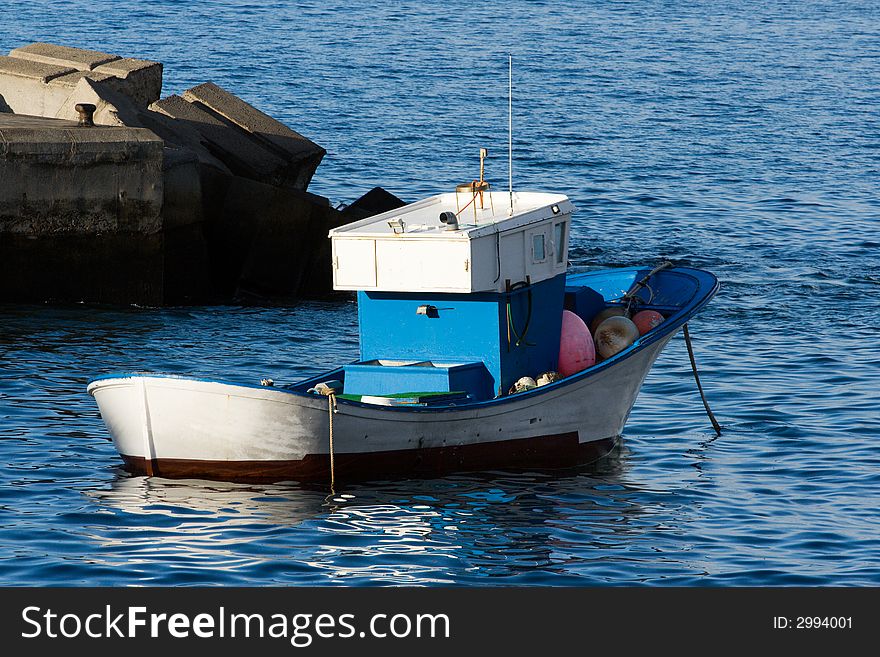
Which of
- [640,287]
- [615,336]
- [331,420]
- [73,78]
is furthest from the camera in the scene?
[73,78]

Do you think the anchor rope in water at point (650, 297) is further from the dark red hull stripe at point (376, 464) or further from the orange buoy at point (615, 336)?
the dark red hull stripe at point (376, 464)

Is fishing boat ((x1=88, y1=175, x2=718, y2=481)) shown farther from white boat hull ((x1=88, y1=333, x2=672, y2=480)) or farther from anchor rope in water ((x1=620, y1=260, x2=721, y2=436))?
anchor rope in water ((x1=620, y1=260, x2=721, y2=436))

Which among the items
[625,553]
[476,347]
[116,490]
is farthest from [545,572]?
[116,490]

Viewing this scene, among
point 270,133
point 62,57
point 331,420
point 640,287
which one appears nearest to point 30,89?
point 62,57

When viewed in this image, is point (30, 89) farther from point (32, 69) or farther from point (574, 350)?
point (574, 350)

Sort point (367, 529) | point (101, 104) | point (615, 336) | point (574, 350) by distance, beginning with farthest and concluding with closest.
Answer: point (101, 104) < point (615, 336) < point (574, 350) < point (367, 529)

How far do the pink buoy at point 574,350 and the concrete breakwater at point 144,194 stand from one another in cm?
705

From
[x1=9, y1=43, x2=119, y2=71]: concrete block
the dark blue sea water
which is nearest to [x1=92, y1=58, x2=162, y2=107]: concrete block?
[x1=9, y1=43, x2=119, y2=71]: concrete block

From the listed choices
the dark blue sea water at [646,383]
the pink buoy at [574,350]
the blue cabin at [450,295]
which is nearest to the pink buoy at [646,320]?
the pink buoy at [574,350]

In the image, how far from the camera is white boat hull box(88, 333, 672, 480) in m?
12.3

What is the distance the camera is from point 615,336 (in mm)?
15305

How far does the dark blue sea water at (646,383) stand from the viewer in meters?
11.5

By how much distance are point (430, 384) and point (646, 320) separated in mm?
3325

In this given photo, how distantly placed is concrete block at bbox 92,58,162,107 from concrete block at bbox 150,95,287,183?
663mm
